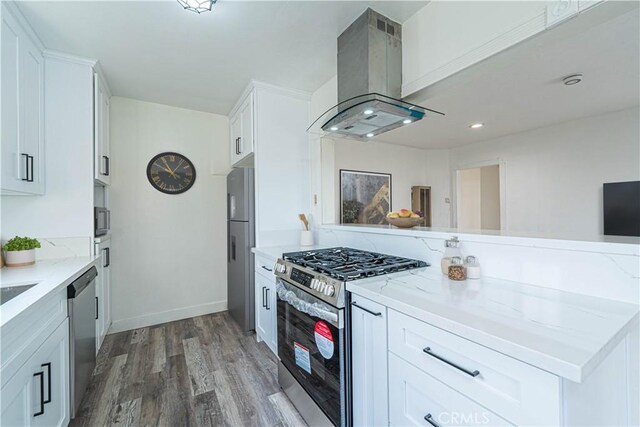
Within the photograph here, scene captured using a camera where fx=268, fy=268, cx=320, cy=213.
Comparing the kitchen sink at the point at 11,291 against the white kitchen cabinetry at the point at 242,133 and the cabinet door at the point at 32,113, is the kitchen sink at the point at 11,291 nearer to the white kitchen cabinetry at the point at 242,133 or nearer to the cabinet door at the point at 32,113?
the cabinet door at the point at 32,113

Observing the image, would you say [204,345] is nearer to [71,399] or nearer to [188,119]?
[71,399]

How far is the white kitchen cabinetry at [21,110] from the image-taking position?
155cm

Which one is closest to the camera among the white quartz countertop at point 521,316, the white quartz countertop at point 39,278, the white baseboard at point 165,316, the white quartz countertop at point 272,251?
the white quartz countertop at point 521,316

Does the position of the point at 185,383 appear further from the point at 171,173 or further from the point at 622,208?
the point at 622,208

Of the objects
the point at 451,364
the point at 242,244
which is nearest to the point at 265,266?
the point at 242,244

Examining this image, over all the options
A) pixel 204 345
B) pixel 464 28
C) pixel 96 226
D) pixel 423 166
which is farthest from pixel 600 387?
pixel 423 166

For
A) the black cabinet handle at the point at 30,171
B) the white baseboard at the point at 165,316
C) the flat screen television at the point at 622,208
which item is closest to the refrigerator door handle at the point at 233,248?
the white baseboard at the point at 165,316

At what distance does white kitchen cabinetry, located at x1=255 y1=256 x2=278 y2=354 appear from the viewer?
218cm

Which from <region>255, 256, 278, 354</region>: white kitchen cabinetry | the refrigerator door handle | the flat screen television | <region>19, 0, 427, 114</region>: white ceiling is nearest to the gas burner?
<region>255, 256, 278, 354</region>: white kitchen cabinetry

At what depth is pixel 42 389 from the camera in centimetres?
120

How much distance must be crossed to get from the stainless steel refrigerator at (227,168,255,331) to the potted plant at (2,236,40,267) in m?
1.50

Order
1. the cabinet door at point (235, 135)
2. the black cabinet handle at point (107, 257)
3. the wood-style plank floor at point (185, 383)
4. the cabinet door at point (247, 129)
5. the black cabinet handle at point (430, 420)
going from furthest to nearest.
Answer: the cabinet door at point (235, 135), the cabinet door at point (247, 129), the black cabinet handle at point (107, 257), the wood-style plank floor at point (185, 383), the black cabinet handle at point (430, 420)

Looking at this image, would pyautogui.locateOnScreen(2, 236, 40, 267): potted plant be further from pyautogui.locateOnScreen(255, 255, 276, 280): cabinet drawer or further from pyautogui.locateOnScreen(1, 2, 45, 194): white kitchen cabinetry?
pyautogui.locateOnScreen(255, 255, 276, 280): cabinet drawer

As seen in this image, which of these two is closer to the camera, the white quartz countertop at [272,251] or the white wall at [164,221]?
the white quartz countertop at [272,251]
